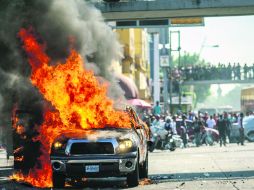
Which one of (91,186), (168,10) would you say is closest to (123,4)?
(168,10)

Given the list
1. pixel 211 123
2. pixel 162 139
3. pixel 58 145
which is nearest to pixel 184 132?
pixel 211 123

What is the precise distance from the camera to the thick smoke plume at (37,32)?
51.8ft

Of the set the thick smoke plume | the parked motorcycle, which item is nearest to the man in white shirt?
the parked motorcycle

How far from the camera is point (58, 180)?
1198 centimetres

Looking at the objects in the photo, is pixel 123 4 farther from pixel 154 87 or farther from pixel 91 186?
pixel 154 87

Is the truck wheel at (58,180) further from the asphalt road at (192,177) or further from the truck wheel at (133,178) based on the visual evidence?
the truck wheel at (133,178)

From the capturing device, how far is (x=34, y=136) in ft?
47.5

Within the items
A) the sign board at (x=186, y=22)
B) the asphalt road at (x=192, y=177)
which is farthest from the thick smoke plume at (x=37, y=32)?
the sign board at (x=186, y=22)

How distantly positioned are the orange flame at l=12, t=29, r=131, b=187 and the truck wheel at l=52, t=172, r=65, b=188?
684mm

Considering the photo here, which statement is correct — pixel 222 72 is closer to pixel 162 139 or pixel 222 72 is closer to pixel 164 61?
pixel 164 61

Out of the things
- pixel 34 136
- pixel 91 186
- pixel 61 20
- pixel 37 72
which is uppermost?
pixel 61 20

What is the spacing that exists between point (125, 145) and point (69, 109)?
1.72 meters

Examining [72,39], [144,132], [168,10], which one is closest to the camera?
[144,132]

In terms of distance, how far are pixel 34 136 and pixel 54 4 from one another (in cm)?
390
